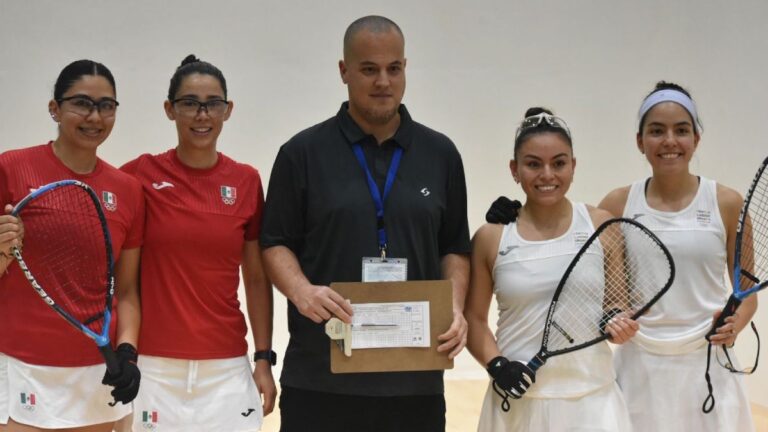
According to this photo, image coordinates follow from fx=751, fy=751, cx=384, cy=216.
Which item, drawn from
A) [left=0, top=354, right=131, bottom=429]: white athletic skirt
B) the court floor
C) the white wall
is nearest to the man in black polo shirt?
[left=0, top=354, right=131, bottom=429]: white athletic skirt

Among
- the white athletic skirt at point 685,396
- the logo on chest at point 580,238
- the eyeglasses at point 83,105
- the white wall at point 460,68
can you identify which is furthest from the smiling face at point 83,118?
the white wall at point 460,68

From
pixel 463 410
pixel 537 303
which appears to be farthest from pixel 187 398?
pixel 463 410

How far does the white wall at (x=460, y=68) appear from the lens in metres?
5.65

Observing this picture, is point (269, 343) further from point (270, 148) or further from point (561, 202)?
point (270, 148)

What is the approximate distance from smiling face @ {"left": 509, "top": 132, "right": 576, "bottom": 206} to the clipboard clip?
787 mm

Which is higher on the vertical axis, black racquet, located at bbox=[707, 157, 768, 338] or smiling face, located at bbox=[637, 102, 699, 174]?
smiling face, located at bbox=[637, 102, 699, 174]

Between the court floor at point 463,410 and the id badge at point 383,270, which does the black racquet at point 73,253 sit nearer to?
the id badge at point 383,270

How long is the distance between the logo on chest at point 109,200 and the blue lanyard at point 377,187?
767 millimetres

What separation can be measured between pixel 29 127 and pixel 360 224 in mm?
4341

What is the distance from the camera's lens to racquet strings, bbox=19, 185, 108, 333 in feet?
7.25

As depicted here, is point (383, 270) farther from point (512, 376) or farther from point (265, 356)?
point (265, 356)

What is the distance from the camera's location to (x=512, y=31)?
6.30 m

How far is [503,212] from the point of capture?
2516 millimetres

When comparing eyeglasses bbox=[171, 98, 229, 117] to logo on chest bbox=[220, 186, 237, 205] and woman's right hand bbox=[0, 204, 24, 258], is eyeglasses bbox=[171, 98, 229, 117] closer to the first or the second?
logo on chest bbox=[220, 186, 237, 205]
